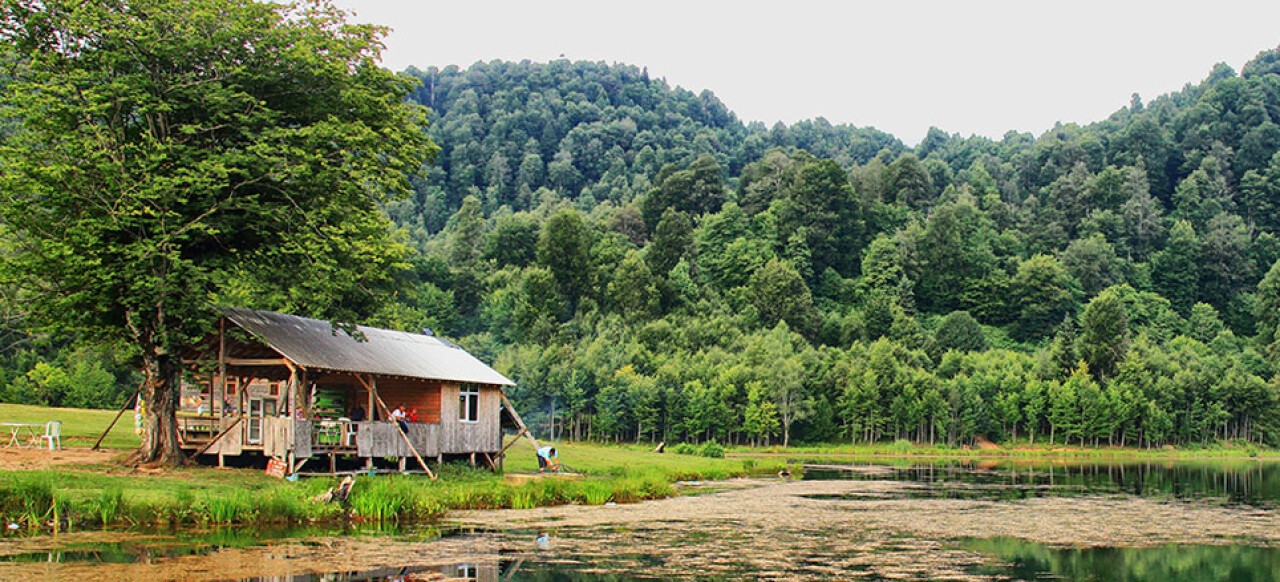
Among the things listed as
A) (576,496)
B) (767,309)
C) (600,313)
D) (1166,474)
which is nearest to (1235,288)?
(767,309)

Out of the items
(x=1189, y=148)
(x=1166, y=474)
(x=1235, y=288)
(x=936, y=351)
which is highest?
(x=1189, y=148)

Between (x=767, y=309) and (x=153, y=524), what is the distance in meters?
114

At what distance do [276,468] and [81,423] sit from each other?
18.1 m

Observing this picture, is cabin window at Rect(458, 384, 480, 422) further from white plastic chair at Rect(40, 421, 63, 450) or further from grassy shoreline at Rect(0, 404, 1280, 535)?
white plastic chair at Rect(40, 421, 63, 450)

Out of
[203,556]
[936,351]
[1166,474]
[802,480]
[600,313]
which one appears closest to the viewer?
[203,556]

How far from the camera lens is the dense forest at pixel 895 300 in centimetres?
10062

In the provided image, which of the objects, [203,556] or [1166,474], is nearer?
[203,556]

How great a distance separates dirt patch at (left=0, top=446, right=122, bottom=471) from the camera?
99.1ft

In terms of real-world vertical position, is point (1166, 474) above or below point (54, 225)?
below

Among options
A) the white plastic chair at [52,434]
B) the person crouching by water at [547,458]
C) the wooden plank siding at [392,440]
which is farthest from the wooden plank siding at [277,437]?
the person crouching by water at [547,458]

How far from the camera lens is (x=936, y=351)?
12588 cm

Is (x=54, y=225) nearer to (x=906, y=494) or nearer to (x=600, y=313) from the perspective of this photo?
(x=906, y=494)

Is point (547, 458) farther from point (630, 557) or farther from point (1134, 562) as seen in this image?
point (1134, 562)

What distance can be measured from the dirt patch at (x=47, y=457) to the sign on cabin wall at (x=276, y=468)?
4619 millimetres
